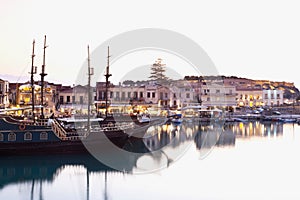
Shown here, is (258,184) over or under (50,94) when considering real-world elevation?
under

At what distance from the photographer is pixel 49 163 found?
1991cm

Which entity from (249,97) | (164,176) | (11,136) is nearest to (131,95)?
(249,97)

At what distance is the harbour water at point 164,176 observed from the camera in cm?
1492

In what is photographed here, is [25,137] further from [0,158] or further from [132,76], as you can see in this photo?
[132,76]

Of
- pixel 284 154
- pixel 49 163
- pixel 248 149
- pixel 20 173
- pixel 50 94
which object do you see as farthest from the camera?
pixel 50 94

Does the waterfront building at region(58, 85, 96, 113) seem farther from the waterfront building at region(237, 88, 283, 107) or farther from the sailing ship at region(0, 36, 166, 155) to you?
the waterfront building at region(237, 88, 283, 107)

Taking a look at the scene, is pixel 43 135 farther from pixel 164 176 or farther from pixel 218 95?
pixel 218 95

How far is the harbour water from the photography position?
49.0ft

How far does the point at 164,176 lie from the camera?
17.6 meters

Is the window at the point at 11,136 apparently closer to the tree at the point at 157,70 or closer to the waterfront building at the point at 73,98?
the waterfront building at the point at 73,98

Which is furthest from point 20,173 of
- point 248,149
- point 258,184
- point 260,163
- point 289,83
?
point 289,83

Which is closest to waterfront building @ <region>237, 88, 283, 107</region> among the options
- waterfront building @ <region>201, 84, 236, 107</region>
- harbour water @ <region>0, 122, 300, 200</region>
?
waterfront building @ <region>201, 84, 236, 107</region>

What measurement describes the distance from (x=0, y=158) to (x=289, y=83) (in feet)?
315

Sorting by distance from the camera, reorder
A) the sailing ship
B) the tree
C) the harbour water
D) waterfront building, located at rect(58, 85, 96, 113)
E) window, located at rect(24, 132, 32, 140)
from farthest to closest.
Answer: the tree → waterfront building, located at rect(58, 85, 96, 113) → window, located at rect(24, 132, 32, 140) → the sailing ship → the harbour water
